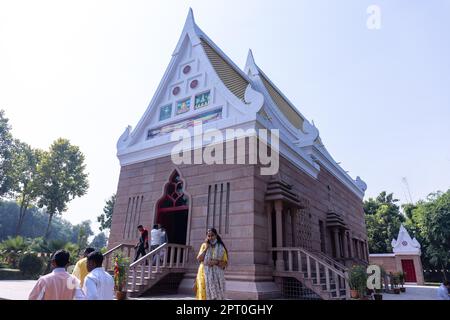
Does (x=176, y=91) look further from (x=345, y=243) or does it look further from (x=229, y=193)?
(x=345, y=243)

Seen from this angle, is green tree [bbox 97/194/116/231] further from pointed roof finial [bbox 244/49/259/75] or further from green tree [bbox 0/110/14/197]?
pointed roof finial [bbox 244/49/259/75]

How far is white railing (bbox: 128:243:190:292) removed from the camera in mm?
7166

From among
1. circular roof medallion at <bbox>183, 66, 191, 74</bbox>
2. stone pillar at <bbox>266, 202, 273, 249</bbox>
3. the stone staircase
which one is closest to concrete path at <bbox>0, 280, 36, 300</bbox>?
the stone staircase

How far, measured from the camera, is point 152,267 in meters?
8.05

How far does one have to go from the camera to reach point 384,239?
3206 cm

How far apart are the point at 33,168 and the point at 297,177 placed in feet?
100

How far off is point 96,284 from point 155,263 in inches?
218

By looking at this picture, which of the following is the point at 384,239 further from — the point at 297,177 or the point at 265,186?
the point at 265,186

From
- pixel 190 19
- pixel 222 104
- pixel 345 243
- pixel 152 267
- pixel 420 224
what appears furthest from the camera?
pixel 420 224

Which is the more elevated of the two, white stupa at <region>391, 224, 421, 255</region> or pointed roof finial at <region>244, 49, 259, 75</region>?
pointed roof finial at <region>244, 49, 259, 75</region>

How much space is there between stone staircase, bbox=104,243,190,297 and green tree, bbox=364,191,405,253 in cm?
2965

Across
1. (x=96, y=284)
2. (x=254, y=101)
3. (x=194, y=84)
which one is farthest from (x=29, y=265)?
(x=96, y=284)

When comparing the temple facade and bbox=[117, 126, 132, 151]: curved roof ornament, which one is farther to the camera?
the temple facade
